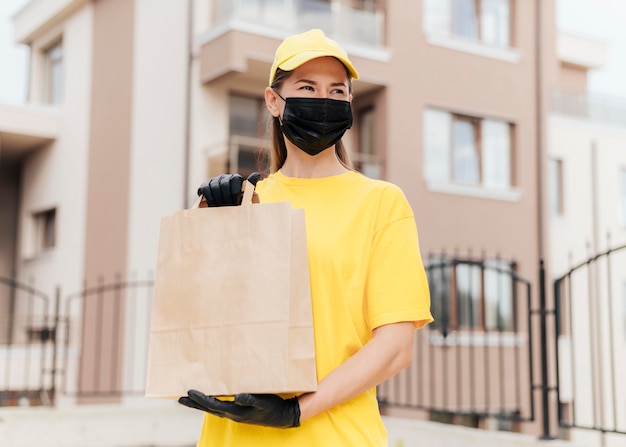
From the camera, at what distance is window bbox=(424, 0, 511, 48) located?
1596cm

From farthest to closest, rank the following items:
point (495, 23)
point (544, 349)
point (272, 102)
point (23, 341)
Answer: point (495, 23) < point (23, 341) < point (544, 349) < point (272, 102)

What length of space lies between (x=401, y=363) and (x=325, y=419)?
0.19 m

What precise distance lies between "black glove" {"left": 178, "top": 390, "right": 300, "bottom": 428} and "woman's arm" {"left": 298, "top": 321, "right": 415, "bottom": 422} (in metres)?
0.03

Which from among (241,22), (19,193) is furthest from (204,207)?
(19,193)

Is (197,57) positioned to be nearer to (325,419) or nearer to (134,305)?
(134,305)

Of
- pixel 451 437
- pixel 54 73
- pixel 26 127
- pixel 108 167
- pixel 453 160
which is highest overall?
pixel 54 73

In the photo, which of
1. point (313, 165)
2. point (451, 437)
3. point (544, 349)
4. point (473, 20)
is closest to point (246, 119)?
point (473, 20)

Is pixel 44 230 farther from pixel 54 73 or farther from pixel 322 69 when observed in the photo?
pixel 322 69

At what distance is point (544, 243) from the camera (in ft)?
54.4

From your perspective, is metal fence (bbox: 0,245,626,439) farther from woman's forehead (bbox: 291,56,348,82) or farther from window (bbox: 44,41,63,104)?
woman's forehead (bbox: 291,56,348,82)

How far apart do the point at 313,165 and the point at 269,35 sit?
38.2 feet

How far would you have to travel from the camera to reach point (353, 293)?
1869 mm

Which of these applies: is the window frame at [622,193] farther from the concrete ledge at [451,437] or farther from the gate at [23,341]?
the concrete ledge at [451,437]

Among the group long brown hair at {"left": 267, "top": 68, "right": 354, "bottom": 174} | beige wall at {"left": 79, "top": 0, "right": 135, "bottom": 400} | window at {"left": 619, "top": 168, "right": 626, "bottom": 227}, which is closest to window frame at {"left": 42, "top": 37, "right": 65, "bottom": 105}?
beige wall at {"left": 79, "top": 0, "right": 135, "bottom": 400}
